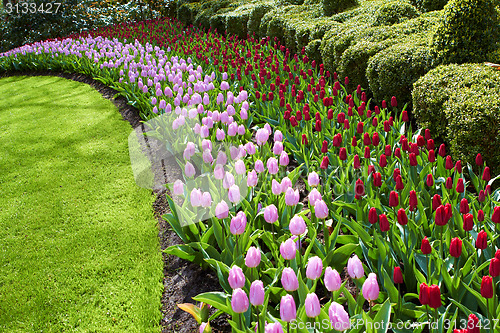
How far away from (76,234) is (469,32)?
4.39 m

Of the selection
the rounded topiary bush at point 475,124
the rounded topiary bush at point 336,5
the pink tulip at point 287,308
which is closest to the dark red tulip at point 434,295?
the pink tulip at point 287,308

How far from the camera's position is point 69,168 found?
4.88m

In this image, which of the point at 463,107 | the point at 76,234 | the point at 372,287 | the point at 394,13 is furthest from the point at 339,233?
the point at 394,13

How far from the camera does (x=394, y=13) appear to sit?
5.99m

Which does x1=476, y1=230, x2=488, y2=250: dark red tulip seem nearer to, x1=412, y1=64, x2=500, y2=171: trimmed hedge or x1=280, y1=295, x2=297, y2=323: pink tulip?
x1=280, y1=295, x2=297, y2=323: pink tulip

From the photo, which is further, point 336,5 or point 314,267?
point 336,5

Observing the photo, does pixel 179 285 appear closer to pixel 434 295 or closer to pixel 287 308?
pixel 287 308

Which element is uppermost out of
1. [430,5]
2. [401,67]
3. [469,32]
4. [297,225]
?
[430,5]

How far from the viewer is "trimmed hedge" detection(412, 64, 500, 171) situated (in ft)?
9.78

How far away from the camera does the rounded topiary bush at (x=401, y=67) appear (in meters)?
4.27

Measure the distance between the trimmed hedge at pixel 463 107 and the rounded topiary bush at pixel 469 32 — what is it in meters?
0.31

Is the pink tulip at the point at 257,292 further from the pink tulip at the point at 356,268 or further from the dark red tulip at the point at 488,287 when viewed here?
the dark red tulip at the point at 488,287

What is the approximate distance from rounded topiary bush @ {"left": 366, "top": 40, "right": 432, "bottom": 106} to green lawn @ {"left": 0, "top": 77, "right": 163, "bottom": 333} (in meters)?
2.98

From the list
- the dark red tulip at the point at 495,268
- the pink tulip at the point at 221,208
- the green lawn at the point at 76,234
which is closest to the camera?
the dark red tulip at the point at 495,268
